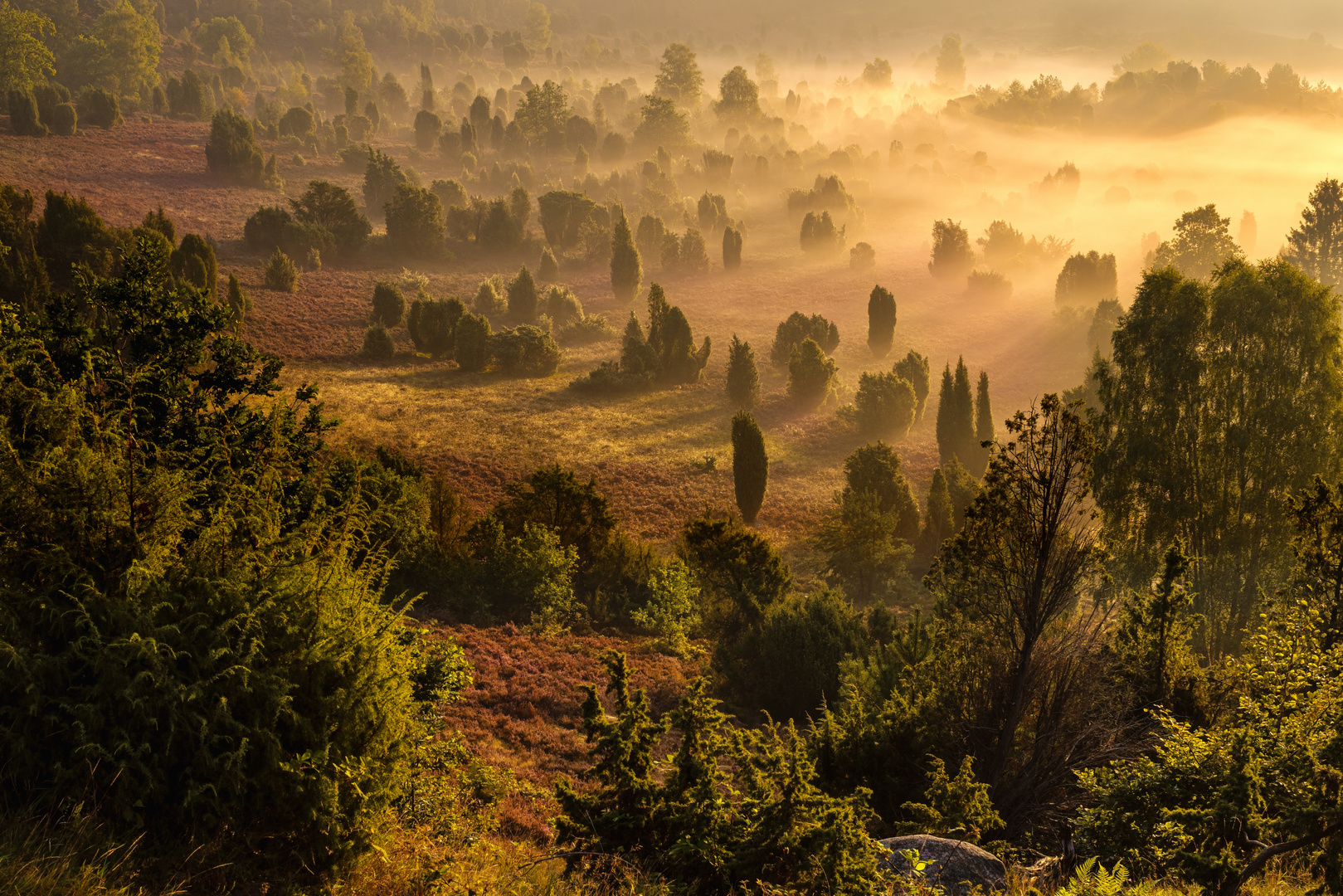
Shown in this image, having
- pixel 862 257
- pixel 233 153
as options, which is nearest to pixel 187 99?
pixel 233 153

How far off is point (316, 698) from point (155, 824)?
1.46 metres

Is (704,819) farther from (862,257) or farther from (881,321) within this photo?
(862,257)

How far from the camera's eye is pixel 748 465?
34219 mm

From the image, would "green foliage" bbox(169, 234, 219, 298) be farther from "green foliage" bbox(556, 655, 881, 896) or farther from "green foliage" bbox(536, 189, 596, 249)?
"green foliage" bbox(556, 655, 881, 896)

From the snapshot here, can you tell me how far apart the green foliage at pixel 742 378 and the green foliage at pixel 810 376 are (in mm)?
3577

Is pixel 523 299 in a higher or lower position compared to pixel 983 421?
higher

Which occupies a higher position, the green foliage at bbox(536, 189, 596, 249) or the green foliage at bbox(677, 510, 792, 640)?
the green foliage at bbox(536, 189, 596, 249)

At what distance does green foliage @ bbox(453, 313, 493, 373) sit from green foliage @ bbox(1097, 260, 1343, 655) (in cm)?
3904

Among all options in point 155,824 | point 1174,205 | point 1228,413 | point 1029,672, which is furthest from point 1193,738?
point 1174,205

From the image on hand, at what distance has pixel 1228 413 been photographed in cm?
1970

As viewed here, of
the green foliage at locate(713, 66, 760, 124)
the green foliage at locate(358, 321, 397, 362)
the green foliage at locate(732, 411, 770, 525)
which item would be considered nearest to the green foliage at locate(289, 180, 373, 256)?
the green foliage at locate(358, 321, 397, 362)

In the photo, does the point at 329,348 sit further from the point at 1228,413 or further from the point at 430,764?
the point at 1228,413

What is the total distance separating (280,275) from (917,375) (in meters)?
50.1

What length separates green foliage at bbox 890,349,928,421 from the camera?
52938 mm
